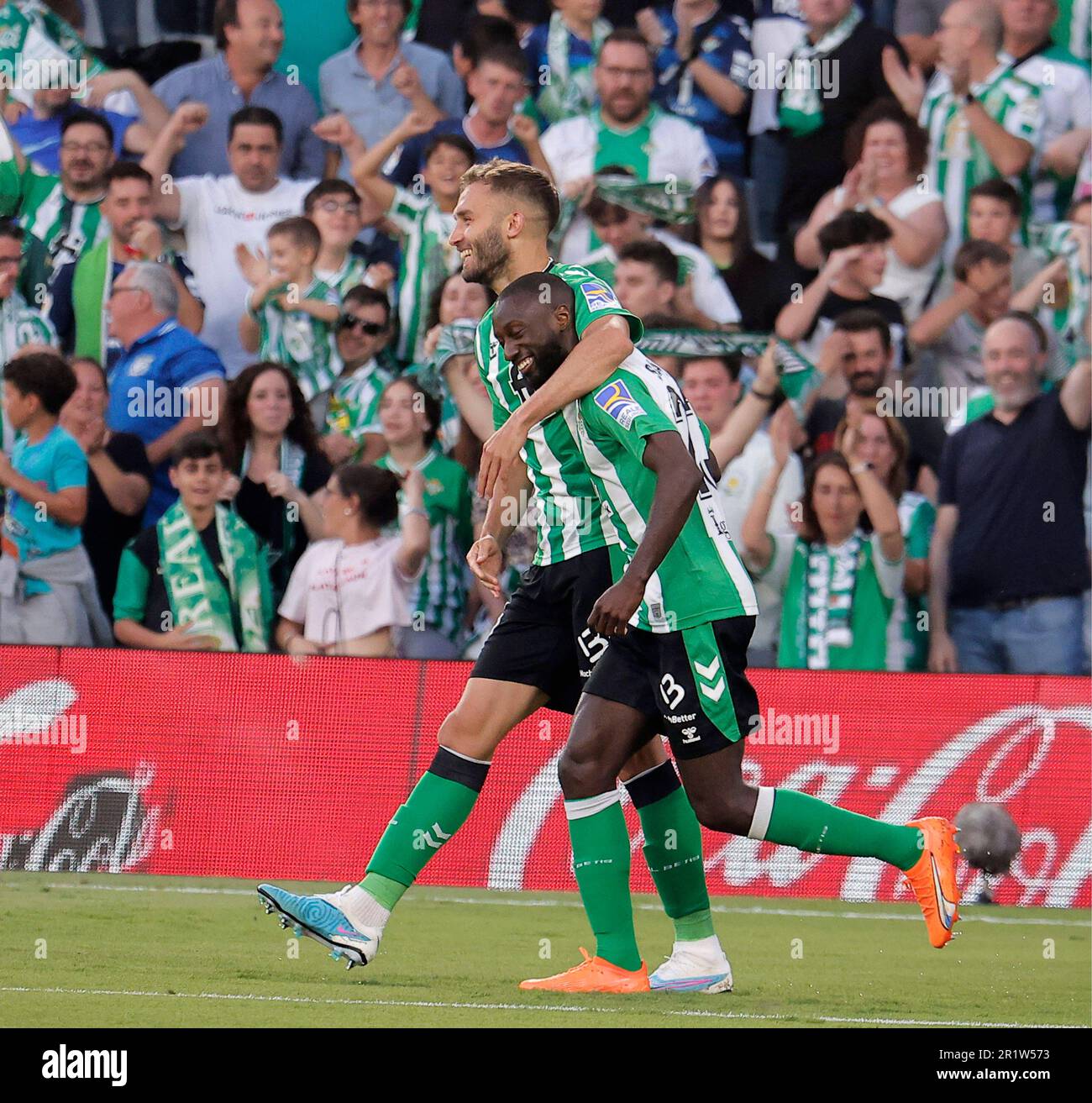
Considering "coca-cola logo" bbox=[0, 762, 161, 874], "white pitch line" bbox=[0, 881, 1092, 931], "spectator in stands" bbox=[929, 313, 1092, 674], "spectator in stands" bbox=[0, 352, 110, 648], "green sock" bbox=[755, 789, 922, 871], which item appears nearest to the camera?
"green sock" bbox=[755, 789, 922, 871]

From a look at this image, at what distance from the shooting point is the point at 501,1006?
17.1ft

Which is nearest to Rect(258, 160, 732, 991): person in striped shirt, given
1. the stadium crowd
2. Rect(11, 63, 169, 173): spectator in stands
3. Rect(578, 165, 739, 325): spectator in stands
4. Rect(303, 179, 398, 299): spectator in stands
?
the stadium crowd

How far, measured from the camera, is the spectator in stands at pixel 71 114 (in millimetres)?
11641

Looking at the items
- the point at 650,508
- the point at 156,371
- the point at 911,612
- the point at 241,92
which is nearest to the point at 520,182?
the point at 650,508

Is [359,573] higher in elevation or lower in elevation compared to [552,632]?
higher

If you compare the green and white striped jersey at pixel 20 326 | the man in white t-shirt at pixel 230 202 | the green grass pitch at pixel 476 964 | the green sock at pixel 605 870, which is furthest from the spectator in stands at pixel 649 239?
the green sock at pixel 605 870

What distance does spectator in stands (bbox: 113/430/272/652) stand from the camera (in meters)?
10.5

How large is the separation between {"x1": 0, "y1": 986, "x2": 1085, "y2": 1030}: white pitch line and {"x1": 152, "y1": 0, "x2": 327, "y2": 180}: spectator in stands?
289 inches

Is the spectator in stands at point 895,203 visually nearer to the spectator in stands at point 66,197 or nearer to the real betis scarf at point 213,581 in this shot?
the real betis scarf at point 213,581

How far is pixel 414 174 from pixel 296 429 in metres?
1.88

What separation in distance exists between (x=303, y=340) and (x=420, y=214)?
1083 mm

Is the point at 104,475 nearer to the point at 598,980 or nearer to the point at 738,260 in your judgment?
the point at 738,260

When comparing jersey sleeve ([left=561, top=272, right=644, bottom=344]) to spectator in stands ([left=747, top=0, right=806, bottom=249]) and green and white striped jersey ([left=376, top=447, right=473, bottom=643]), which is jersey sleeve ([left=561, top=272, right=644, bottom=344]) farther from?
spectator in stands ([left=747, top=0, right=806, bottom=249])

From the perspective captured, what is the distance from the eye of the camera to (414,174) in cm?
1143
